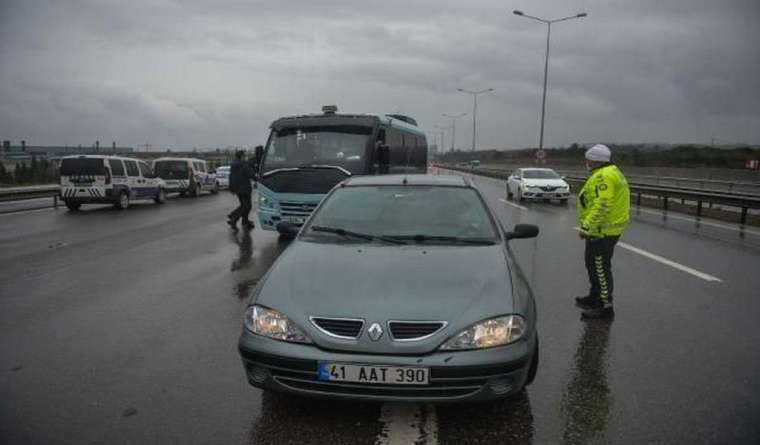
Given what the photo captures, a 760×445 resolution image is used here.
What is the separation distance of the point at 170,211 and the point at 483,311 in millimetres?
17305

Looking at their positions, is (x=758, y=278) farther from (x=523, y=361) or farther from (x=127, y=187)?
(x=127, y=187)

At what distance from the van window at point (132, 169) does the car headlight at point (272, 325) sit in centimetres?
1854

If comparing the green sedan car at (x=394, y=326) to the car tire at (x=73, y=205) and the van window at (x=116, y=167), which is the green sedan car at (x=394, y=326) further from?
the car tire at (x=73, y=205)

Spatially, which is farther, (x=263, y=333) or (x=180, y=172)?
(x=180, y=172)

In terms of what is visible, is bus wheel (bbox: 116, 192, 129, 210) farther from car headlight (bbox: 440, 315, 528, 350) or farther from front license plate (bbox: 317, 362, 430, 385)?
car headlight (bbox: 440, 315, 528, 350)

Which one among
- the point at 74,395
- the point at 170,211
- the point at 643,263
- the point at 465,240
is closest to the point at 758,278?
the point at 643,263

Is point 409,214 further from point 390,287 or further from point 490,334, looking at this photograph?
point 490,334

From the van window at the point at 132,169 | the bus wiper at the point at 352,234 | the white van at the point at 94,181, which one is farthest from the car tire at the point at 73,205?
the bus wiper at the point at 352,234

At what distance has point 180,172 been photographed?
A: 26.0m

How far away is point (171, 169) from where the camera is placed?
25859 mm

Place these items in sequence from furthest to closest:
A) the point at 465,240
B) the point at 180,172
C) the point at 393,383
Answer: the point at 180,172 → the point at 465,240 → the point at 393,383

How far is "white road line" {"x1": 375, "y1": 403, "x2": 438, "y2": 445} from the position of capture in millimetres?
3252

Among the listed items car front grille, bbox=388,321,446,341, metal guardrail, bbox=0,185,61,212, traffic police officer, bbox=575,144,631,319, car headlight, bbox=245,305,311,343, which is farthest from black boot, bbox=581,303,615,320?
metal guardrail, bbox=0,185,61,212

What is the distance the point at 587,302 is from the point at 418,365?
12.3ft
